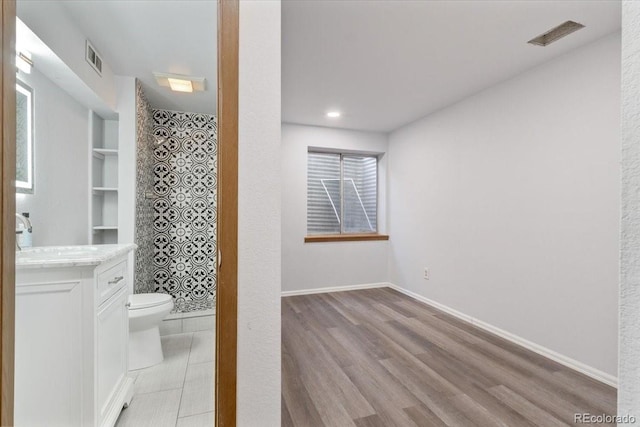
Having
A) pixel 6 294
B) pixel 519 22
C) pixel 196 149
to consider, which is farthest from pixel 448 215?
pixel 6 294

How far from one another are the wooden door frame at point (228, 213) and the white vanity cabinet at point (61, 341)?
0.71 m

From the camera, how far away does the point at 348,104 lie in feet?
10.00

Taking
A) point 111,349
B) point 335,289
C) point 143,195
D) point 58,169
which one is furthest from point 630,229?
point 335,289

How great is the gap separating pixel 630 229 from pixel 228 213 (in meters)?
0.88

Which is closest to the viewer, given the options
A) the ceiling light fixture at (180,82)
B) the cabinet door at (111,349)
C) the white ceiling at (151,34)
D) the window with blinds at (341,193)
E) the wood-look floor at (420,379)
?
the cabinet door at (111,349)

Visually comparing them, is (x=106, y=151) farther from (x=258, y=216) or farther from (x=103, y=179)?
(x=258, y=216)

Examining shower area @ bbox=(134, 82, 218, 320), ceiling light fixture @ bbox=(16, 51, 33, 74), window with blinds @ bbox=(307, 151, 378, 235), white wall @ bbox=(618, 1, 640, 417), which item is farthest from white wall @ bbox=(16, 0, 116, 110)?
window with blinds @ bbox=(307, 151, 378, 235)

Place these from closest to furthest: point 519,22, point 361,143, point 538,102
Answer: point 519,22 < point 538,102 < point 361,143

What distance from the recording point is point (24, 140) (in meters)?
1.51

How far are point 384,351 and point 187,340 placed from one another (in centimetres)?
165

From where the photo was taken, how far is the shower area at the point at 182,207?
9.17 feet

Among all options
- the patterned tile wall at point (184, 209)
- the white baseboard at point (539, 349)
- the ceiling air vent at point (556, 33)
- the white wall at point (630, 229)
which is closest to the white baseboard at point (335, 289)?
the white baseboard at point (539, 349)

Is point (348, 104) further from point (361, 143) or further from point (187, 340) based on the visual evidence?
point (187, 340)

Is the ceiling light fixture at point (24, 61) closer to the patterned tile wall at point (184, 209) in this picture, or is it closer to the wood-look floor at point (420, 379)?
the patterned tile wall at point (184, 209)
